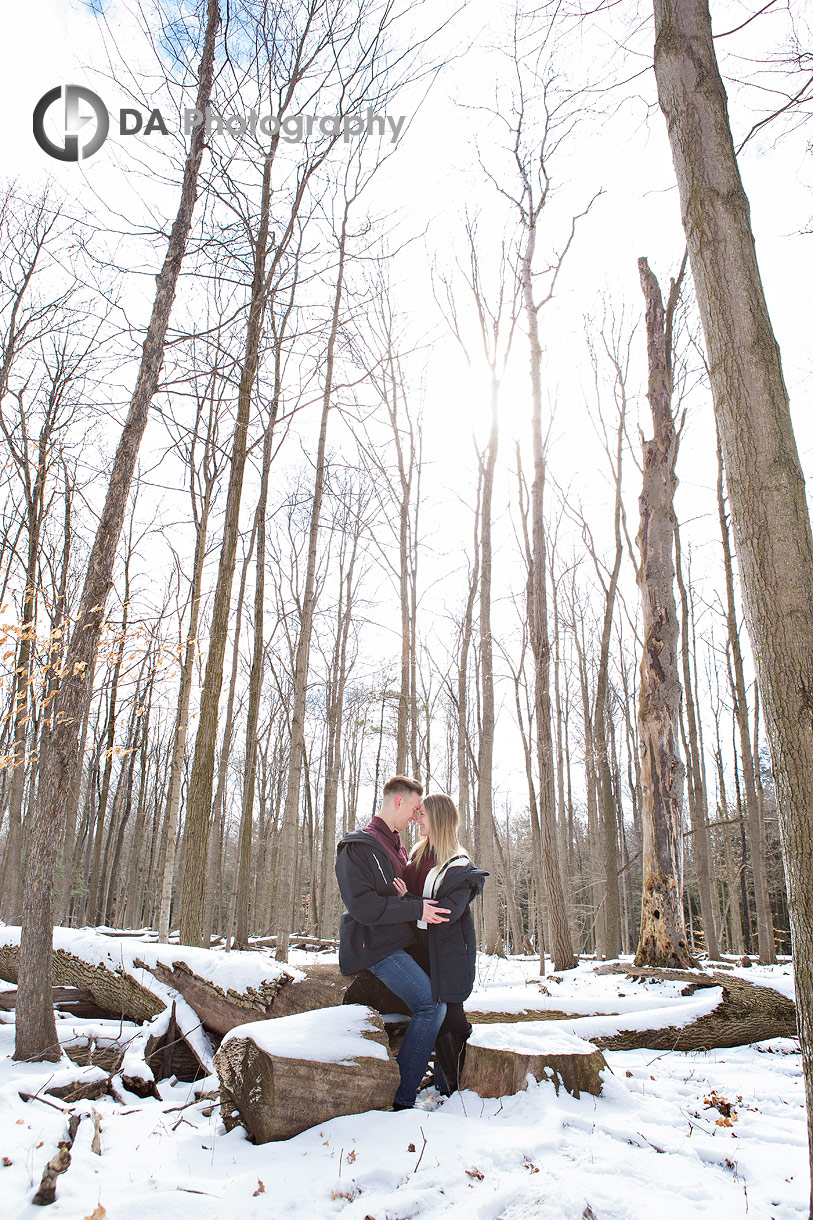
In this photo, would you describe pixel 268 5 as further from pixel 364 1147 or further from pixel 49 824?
pixel 364 1147

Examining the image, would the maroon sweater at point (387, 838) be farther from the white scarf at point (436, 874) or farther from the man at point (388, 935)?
the white scarf at point (436, 874)

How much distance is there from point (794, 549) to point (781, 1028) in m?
4.47

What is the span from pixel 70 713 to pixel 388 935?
247 cm

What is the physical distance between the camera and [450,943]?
339 cm

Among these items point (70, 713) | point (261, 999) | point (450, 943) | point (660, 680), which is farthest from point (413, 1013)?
point (660, 680)

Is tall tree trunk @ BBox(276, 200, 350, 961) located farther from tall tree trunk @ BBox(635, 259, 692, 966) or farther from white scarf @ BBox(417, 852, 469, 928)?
white scarf @ BBox(417, 852, 469, 928)

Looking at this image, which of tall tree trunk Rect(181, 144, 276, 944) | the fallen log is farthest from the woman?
tall tree trunk Rect(181, 144, 276, 944)

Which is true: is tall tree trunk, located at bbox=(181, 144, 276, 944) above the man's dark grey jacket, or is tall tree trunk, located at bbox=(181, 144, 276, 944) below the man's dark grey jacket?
above

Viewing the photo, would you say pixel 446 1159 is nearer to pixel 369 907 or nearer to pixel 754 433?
pixel 369 907

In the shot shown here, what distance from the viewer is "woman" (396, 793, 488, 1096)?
10.9 ft

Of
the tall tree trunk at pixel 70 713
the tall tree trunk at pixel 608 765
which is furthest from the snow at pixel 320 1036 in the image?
the tall tree trunk at pixel 608 765

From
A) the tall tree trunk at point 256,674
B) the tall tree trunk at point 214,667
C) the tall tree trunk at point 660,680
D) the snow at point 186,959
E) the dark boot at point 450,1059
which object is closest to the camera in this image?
the dark boot at point 450,1059

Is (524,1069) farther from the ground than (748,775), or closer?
closer

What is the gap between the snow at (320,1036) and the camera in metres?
2.79
